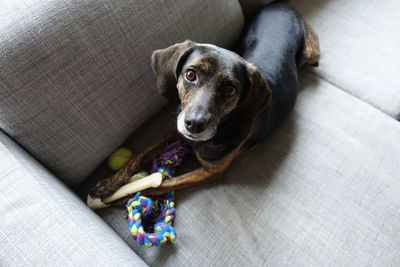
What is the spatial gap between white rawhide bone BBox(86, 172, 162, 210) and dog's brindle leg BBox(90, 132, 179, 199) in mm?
26

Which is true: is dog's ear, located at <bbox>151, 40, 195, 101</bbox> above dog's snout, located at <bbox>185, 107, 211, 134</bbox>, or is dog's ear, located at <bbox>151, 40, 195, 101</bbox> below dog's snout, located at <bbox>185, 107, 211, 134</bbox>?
above

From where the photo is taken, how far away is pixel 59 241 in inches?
37.5

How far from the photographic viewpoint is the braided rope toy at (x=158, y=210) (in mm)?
1257

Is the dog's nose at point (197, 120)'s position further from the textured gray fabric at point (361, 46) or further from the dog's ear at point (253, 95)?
the textured gray fabric at point (361, 46)

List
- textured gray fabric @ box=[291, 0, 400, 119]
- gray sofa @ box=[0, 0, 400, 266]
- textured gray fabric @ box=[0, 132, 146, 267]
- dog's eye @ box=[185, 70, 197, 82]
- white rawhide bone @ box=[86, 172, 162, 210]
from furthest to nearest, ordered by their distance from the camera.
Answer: textured gray fabric @ box=[291, 0, 400, 119] < white rawhide bone @ box=[86, 172, 162, 210] < dog's eye @ box=[185, 70, 197, 82] < gray sofa @ box=[0, 0, 400, 266] < textured gray fabric @ box=[0, 132, 146, 267]

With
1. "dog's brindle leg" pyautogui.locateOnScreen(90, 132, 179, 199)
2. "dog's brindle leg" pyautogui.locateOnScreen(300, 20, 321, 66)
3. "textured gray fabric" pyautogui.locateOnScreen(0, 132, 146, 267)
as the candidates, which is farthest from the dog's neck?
"dog's brindle leg" pyautogui.locateOnScreen(300, 20, 321, 66)

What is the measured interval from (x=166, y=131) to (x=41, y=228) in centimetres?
90

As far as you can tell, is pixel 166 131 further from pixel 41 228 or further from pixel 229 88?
pixel 41 228

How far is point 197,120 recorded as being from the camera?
116cm

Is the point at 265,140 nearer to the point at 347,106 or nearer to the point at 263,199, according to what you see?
the point at 263,199

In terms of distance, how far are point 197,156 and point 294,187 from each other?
1.95 feet

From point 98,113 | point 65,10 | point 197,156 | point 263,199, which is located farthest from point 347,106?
point 65,10

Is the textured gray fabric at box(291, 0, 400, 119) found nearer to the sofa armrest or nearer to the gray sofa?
the gray sofa

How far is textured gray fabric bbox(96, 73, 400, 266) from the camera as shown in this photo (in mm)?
1337
